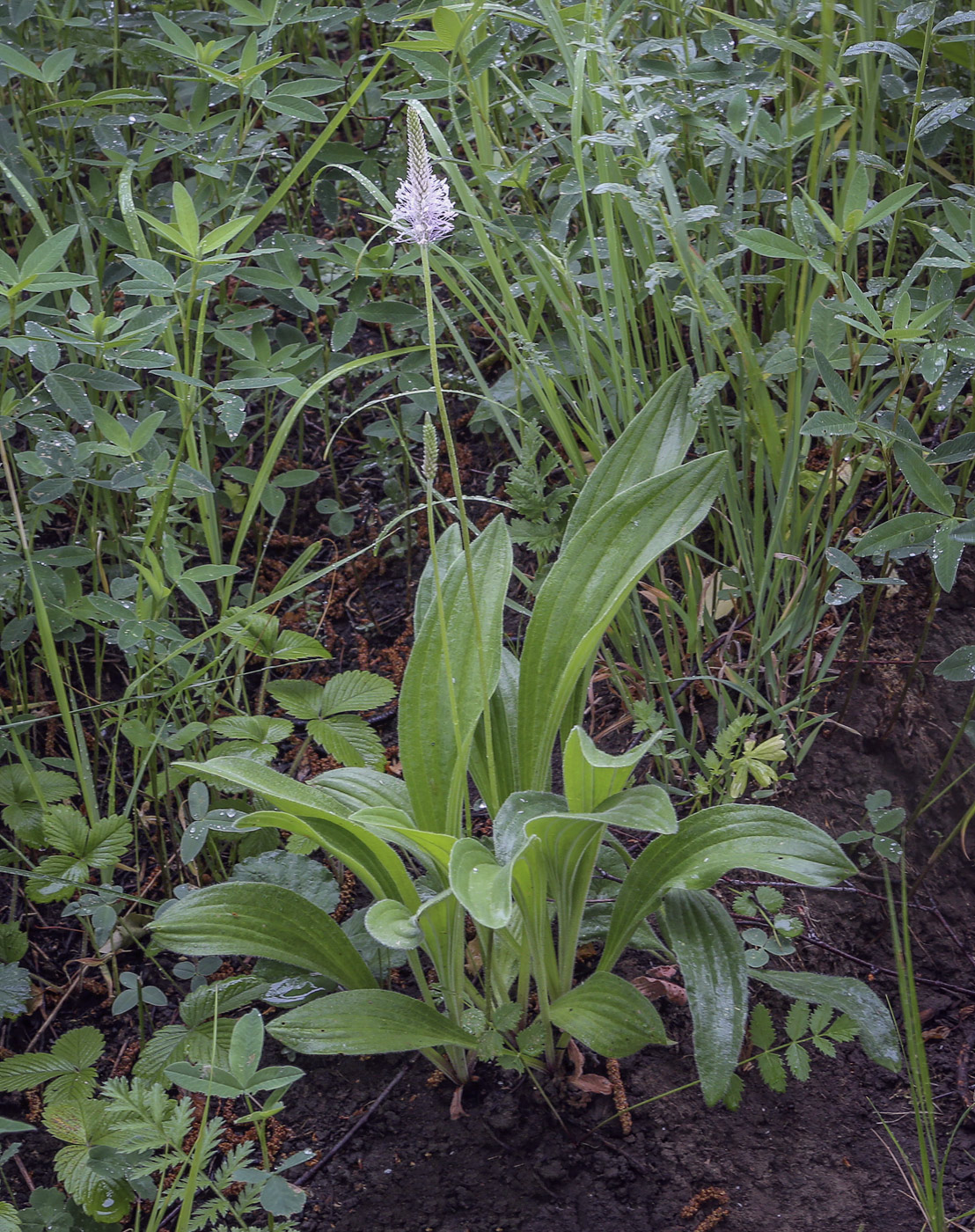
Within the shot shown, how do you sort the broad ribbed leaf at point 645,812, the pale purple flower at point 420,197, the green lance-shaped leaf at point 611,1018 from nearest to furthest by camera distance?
the pale purple flower at point 420,197, the broad ribbed leaf at point 645,812, the green lance-shaped leaf at point 611,1018

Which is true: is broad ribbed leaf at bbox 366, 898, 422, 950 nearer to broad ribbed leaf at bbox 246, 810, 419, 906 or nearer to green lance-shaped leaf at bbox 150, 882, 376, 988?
broad ribbed leaf at bbox 246, 810, 419, 906

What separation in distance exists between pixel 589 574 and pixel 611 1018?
50 cm

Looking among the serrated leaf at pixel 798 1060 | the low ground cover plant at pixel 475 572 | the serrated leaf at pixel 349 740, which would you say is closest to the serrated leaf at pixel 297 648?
the low ground cover plant at pixel 475 572

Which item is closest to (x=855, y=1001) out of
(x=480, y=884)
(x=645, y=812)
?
(x=645, y=812)

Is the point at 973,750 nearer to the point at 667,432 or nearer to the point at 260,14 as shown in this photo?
the point at 667,432

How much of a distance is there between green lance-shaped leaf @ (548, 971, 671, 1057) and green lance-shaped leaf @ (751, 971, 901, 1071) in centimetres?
18

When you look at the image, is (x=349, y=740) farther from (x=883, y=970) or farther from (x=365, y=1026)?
(x=883, y=970)

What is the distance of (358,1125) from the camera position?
3.96ft

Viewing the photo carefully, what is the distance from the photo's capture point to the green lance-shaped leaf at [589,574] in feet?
3.81

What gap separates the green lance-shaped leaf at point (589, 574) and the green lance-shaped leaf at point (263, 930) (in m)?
0.30

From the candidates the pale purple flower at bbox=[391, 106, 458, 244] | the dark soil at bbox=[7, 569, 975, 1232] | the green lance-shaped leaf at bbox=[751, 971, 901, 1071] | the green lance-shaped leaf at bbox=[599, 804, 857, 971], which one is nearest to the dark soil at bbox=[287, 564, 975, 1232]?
the dark soil at bbox=[7, 569, 975, 1232]

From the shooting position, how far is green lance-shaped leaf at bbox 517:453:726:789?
3.81 feet

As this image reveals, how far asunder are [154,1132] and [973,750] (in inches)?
45.9

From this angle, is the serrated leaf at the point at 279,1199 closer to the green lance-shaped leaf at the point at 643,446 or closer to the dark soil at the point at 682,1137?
the dark soil at the point at 682,1137
